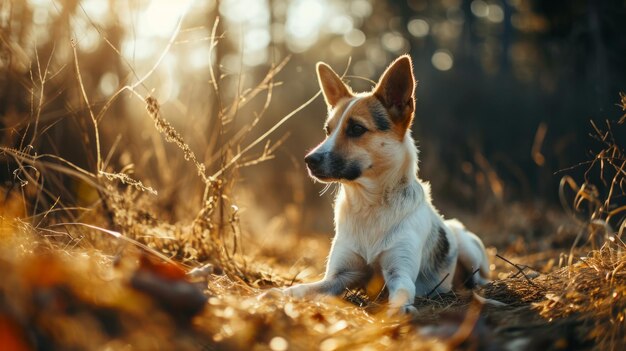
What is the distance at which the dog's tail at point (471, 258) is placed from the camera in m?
5.63

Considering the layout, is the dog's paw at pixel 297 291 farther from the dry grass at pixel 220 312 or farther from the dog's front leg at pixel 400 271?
the dog's front leg at pixel 400 271

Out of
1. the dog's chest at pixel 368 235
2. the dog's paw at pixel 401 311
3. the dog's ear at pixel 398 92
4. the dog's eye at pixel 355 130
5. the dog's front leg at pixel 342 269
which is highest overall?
the dog's ear at pixel 398 92

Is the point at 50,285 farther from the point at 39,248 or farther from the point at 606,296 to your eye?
the point at 606,296

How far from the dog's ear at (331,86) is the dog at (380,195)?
0.26m

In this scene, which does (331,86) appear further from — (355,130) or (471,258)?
(471,258)

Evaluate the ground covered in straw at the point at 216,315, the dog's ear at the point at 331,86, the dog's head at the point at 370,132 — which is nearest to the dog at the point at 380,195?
the dog's head at the point at 370,132

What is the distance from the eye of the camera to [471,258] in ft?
18.5

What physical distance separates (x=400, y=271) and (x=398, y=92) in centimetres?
152

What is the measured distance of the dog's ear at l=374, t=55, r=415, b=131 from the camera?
15.3ft

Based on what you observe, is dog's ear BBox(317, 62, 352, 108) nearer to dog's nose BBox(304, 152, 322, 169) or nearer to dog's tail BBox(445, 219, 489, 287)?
dog's nose BBox(304, 152, 322, 169)

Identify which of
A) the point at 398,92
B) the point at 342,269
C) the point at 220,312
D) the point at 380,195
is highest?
the point at 398,92

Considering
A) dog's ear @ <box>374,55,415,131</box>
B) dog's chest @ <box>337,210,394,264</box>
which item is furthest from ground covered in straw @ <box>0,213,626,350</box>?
dog's ear @ <box>374,55,415,131</box>

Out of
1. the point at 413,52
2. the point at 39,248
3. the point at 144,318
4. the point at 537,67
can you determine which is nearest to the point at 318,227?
the point at 39,248

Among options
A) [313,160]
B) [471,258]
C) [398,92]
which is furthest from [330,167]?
[471,258]
